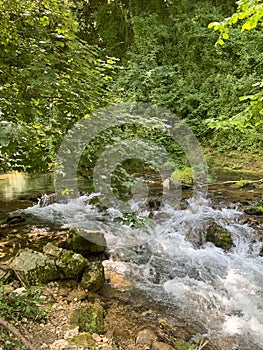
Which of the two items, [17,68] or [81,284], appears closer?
[17,68]

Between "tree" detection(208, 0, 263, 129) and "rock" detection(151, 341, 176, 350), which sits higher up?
"tree" detection(208, 0, 263, 129)

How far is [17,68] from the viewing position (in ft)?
8.73

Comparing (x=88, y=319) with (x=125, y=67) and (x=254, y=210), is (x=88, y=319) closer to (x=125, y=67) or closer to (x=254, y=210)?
(x=254, y=210)

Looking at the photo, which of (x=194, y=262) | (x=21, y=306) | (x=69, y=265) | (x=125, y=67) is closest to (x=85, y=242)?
(x=69, y=265)

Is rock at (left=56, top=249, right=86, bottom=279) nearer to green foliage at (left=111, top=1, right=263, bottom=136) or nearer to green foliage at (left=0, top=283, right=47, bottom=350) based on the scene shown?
green foliage at (left=0, top=283, right=47, bottom=350)

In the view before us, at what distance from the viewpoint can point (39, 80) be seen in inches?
94.3

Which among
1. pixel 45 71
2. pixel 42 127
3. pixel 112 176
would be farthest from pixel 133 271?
pixel 45 71

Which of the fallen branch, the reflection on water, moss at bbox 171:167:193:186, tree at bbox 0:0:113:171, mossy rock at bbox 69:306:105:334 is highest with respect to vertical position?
tree at bbox 0:0:113:171

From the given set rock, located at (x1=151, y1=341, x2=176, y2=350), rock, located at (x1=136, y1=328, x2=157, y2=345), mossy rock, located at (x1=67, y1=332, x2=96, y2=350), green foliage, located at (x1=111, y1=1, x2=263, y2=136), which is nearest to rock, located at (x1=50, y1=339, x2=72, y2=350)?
mossy rock, located at (x1=67, y1=332, x2=96, y2=350)

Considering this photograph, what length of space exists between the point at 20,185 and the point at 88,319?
884cm

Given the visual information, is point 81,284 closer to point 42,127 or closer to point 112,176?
point 112,176

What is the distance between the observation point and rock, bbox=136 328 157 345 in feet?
9.62

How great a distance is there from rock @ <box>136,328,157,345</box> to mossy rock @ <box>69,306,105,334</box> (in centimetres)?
37

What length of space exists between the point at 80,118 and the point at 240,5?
167cm
